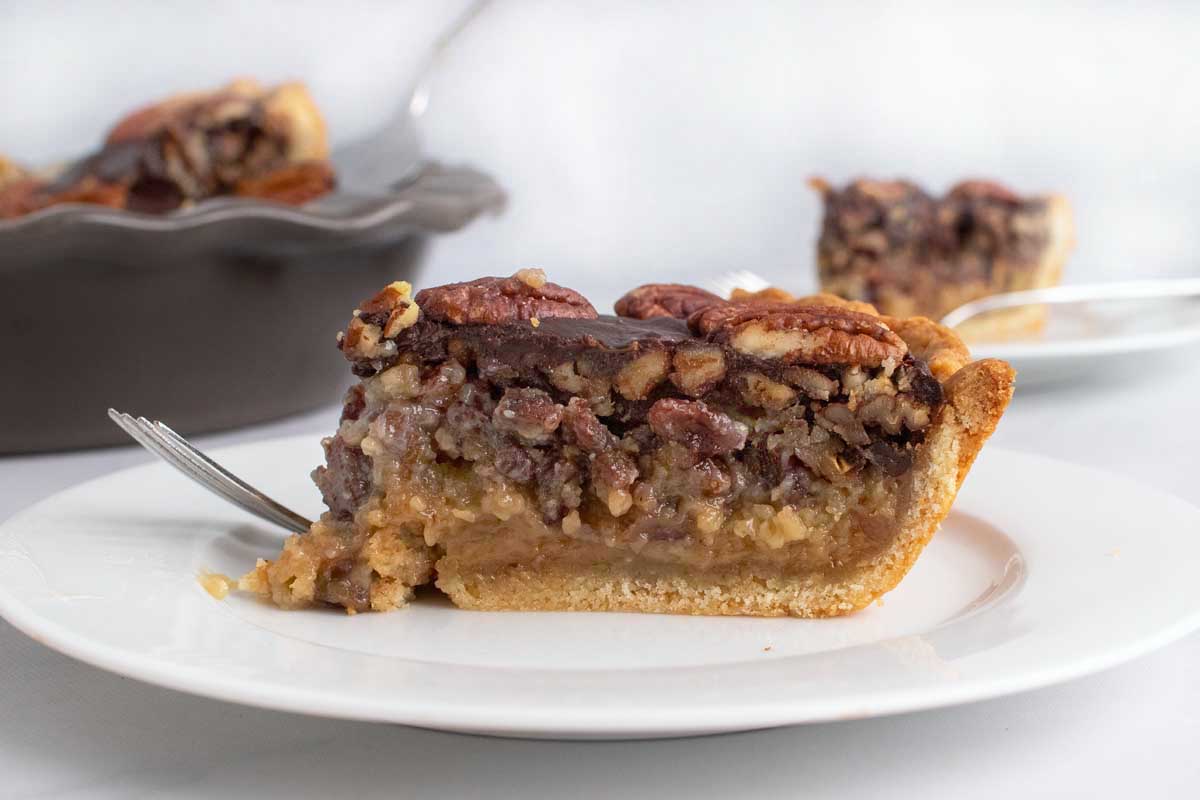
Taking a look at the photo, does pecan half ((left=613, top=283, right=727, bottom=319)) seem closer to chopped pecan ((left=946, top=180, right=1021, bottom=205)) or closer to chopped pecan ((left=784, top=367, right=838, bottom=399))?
chopped pecan ((left=784, top=367, right=838, bottom=399))

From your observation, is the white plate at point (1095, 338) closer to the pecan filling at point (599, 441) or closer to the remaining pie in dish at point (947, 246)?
the remaining pie in dish at point (947, 246)

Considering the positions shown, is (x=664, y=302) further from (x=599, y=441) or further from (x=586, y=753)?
(x=586, y=753)

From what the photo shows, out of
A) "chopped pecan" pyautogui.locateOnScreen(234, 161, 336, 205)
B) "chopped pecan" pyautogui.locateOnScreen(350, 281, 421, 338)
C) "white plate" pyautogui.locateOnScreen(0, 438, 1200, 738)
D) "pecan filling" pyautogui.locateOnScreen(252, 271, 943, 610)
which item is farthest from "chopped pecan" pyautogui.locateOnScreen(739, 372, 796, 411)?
"chopped pecan" pyautogui.locateOnScreen(234, 161, 336, 205)

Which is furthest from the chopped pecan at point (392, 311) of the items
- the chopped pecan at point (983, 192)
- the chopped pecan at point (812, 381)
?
the chopped pecan at point (983, 192)

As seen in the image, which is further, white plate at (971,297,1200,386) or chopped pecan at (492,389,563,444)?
white plate at (971,297,1200,386)

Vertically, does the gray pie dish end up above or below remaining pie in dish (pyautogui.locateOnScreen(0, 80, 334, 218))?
below
